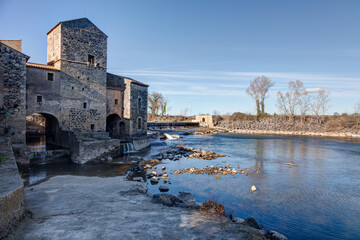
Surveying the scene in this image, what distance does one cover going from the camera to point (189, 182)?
11.0m

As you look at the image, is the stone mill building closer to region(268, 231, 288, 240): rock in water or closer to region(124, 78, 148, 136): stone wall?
region(124, 78, 148, 136): stone wall

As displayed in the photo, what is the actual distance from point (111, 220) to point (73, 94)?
45.1 ft

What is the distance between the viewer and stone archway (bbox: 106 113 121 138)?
21.3m

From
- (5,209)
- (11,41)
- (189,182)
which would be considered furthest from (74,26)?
(5,209)

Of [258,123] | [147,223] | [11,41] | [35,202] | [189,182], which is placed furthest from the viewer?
[258,123]

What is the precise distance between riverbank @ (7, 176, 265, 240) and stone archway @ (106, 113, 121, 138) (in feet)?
44.9

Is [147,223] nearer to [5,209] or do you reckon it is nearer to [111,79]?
[5,209]

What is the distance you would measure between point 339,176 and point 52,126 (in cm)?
2089

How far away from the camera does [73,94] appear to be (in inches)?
655

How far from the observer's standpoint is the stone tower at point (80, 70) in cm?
1612

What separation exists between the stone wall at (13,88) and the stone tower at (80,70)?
314 centimetres

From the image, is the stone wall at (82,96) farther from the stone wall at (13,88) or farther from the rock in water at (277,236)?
the rock in water at (277,236)

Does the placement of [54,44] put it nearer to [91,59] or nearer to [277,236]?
[91,59]

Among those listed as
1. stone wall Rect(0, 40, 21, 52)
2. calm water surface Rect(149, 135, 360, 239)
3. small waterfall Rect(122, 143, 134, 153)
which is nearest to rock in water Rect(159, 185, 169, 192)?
calm water surface Rect(149, 135, 360, 239)
